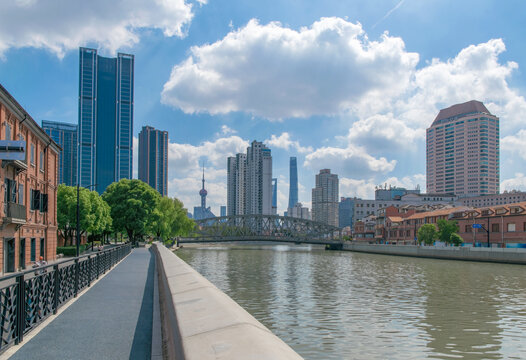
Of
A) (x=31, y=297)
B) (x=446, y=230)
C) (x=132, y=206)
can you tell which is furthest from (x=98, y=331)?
(x=446, y=230)

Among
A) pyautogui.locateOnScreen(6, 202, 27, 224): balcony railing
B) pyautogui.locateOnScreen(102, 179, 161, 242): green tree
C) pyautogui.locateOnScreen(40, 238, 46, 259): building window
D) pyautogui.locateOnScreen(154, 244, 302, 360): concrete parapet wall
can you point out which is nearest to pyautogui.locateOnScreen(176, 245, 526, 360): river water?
pyautogui.locateOnScreen(154, 244, 302, 360): concrete parapet wall

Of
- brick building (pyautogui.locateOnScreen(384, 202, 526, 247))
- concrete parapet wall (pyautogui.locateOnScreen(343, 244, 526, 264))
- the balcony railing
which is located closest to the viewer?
the balcony railing

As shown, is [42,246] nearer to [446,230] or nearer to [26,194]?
[26,194]

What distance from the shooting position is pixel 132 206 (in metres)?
78.9

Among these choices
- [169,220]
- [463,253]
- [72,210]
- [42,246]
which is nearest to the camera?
[42,246]

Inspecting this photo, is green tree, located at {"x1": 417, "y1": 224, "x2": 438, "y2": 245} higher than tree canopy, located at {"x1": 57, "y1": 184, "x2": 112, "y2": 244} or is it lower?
lower

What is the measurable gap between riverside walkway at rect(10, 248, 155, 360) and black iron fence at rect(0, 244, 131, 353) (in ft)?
0.95

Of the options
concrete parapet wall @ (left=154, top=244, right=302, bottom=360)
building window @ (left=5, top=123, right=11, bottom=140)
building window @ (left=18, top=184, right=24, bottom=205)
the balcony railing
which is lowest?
concrete parapet wall @ (left=154, top=244, right=302, bottom=360)

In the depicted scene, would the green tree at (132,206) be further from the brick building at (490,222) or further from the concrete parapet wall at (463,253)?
the brick building at (490,222)

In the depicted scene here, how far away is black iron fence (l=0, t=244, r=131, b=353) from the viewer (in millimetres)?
8461

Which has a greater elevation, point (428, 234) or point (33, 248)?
point (33, 248)

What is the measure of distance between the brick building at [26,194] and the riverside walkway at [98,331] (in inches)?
744

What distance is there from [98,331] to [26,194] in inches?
1184

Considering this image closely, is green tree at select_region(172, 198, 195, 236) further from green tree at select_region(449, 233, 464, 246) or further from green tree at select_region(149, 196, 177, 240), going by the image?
green tree at select_region(449, 233, 464, 246)
